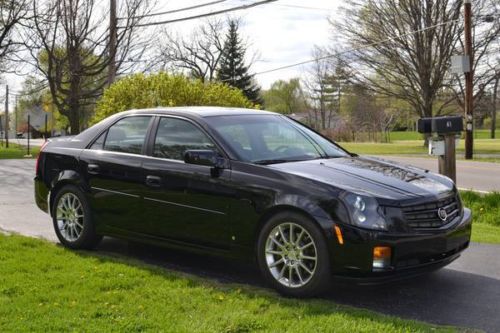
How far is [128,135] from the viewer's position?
6.37m

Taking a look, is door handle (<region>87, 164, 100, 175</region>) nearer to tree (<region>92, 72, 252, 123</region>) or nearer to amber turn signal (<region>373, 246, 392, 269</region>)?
amber turn signal (<region>373, 246, 392, 269</region>)

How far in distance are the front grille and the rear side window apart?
2801mm

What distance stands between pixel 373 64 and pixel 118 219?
29774mm

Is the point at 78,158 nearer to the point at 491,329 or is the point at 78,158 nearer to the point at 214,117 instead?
the point at 214,117

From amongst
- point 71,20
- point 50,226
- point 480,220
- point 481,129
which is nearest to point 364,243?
point 50,226

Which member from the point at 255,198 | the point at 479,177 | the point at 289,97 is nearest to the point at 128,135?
the point at 255,198

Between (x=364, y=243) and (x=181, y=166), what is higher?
(x=181, y=166)

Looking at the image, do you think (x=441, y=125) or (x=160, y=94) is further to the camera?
(x=160, y=94)

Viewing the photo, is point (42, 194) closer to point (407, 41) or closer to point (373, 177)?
point (373, 177)

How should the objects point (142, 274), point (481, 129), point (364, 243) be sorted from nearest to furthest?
point (364, 243) < point (142, 274) < point (481, 129)

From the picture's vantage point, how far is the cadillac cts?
460 cm

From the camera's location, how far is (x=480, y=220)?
953cm

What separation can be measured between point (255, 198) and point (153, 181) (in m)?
1.23

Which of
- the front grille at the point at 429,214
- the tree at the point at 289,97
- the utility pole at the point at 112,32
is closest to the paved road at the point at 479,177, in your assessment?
the front grille at the point at 429,214
